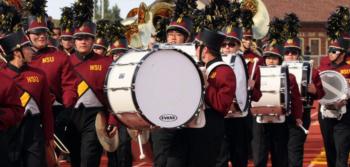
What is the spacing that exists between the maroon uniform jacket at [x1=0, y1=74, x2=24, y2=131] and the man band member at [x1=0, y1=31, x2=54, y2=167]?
0.86 m

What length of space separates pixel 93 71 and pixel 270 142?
2.89 m

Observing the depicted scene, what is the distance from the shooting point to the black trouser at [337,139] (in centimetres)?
1434

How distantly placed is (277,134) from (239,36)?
142cm

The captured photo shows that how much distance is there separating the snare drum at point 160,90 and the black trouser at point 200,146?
0.24 metres

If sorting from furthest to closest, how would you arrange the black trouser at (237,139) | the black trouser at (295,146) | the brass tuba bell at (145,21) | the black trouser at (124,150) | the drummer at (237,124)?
1. the brass tuba bell at (145,21)
2. the black trouser at (295,146)
3. the black trouser at (124,150)
4. the black trouser at (237,139)
5. the drummer at (237,124)

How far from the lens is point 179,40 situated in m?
11.0

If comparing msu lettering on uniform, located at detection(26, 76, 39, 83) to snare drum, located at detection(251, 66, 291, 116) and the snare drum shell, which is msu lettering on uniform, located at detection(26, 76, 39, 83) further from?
snare drum, located at detection(251, 66, 291, 116)

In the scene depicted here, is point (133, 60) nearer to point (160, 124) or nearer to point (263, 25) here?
point (160, 124)

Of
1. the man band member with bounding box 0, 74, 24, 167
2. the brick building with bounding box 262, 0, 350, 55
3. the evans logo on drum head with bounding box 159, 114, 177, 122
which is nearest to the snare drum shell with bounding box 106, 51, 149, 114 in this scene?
the evans logo on drum head with bounding box 159, 114, 177, 122

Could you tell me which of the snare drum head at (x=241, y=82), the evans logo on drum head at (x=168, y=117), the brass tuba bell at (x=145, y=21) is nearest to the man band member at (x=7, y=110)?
the evans logo on drum head at (x=168, y=117)

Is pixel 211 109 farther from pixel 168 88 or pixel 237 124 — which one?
pixel 237 124

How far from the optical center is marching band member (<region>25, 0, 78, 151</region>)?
12188 mm

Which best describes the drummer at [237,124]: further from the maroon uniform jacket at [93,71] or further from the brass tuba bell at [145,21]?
the brass tuba bell at [145,21]

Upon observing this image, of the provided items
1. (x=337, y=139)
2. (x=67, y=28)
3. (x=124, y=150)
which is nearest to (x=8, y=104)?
(x=124, y=150)
